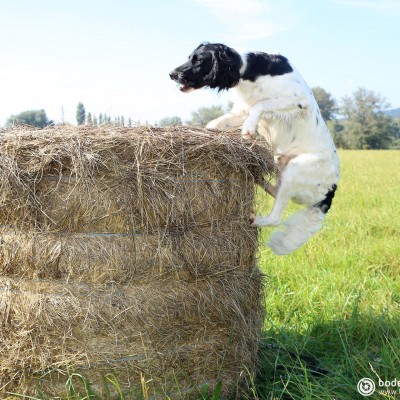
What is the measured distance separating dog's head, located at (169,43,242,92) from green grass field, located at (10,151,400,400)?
96 cm

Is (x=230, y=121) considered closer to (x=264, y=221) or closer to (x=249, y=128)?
(x=249, y=128)

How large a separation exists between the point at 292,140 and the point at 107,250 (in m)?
1.85

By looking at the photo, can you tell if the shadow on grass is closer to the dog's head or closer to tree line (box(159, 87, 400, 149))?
the dog's head

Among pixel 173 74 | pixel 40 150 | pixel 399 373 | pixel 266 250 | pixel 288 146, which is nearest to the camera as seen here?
pixel 40 150

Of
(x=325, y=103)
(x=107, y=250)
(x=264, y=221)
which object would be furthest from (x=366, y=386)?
(x=325, y=103)

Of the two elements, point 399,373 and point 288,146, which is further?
point 288,146

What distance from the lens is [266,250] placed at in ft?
21.9

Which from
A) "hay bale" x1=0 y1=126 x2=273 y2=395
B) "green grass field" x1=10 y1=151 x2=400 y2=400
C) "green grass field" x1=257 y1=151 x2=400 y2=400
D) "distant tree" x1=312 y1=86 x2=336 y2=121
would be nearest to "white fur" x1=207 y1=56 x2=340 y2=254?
"green grass field" x1=10 y1=151 x2=400 y2=400

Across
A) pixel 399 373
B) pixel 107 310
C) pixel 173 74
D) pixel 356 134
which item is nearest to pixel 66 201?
pixel 107 310

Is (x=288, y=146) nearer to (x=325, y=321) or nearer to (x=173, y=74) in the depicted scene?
(x=173, y=74)

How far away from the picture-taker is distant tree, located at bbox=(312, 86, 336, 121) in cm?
9644

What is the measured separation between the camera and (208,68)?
396cm

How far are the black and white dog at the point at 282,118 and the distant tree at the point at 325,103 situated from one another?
93.2 metres

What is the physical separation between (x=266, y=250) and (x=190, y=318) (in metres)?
3.52
